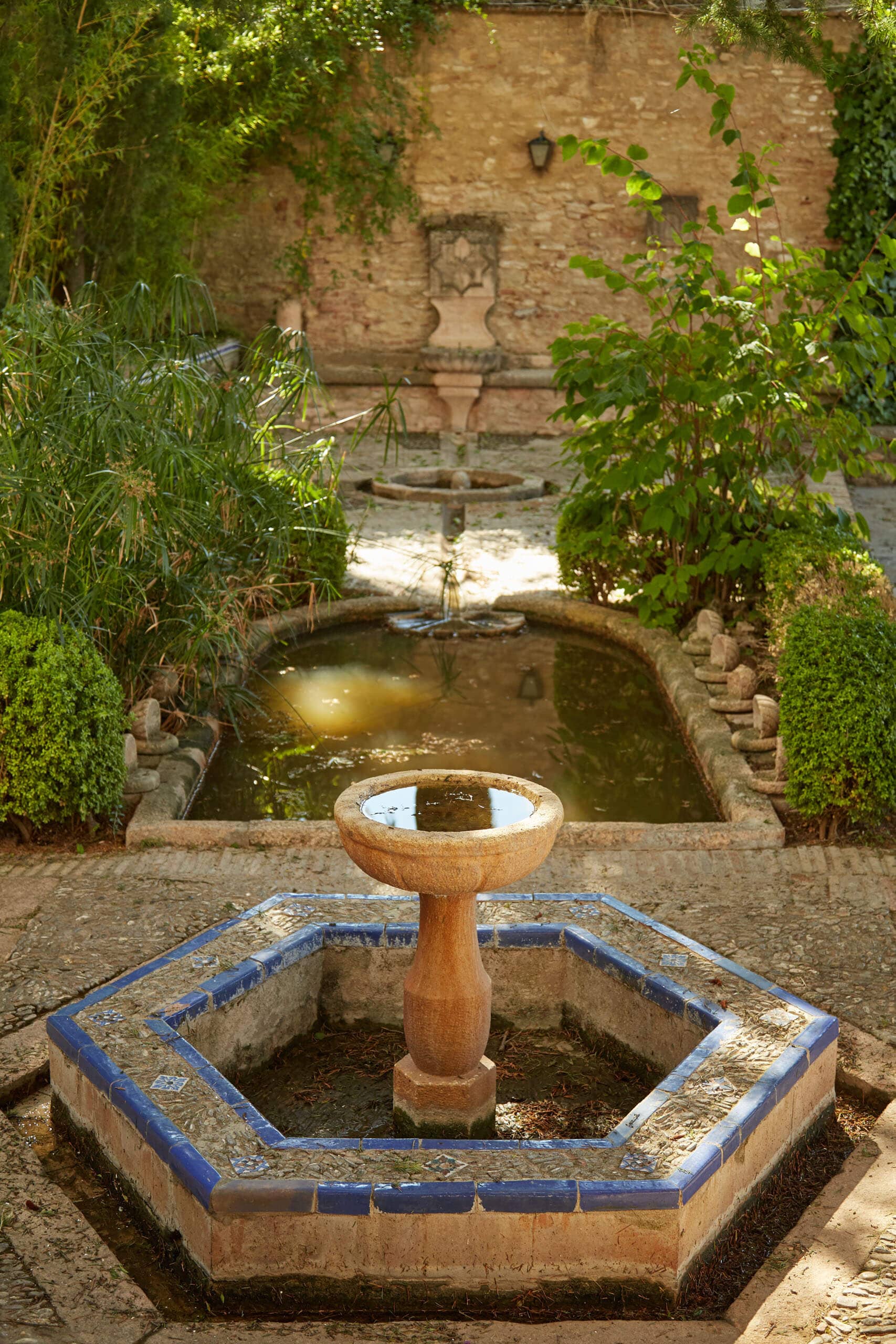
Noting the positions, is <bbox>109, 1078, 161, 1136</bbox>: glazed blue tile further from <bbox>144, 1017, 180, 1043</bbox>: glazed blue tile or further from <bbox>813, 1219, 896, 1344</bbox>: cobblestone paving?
<bbox>813, 1219, 896, 1344</bbox>: cobblestone paving

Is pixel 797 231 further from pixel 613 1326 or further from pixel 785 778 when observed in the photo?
pixel 613 1326

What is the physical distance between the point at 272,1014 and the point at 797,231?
12.7 m

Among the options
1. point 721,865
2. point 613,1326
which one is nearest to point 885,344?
point 721,865

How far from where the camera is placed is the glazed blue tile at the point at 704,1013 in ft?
11.2

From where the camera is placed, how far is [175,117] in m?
10.3

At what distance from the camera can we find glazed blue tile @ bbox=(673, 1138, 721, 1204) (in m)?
2.75

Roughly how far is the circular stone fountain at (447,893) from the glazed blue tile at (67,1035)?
75cm

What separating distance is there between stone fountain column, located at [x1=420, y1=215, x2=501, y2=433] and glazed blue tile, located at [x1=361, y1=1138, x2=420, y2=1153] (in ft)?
39.9

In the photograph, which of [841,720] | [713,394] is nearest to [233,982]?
[841,720]

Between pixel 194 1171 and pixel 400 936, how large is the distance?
1162 mm

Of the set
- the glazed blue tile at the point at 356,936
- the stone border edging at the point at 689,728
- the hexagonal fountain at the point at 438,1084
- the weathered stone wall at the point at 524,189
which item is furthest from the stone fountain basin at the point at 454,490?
the glazed blue tile at the point at 356,936

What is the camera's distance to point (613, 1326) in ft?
8.70

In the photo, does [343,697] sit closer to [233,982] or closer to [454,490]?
[233,982]

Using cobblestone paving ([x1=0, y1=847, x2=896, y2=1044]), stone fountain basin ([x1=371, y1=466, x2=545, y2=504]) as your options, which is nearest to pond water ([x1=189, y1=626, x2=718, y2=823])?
cobblestone paving ([x1=0, y1=847, x2=896, y2=1044])
